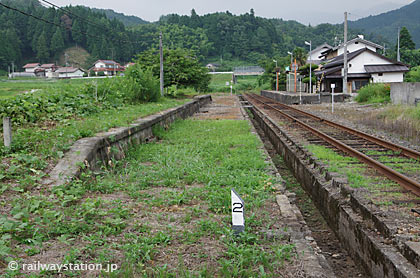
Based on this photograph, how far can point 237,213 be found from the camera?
3.71 m

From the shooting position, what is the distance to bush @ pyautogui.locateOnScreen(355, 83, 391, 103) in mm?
22922

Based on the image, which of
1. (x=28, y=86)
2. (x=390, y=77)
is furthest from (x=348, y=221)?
(x=390, y=77)

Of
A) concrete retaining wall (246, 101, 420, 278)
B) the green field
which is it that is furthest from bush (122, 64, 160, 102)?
concrete retaining wall (246, 101, 420, 278)

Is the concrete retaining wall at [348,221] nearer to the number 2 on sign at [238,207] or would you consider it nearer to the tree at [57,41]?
the number 2 on sign at [238,207]

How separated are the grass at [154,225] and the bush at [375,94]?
18.9 m

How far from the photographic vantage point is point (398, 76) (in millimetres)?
42750

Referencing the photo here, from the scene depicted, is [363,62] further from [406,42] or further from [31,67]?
[31,67]

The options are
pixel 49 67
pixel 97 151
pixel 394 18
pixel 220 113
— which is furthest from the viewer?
pixel 394 18

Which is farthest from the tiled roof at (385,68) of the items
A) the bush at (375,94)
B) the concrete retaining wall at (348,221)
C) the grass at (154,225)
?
the grass at (154,225)

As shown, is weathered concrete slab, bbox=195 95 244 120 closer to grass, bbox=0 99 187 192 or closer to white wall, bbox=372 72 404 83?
grass, bbox=0 99 187 192

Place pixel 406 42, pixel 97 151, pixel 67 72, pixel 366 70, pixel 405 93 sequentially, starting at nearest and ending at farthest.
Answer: pixel 97 151 → pixel 405 93 → pixel 366 70 → pixel 406 42 → pixel 67 72

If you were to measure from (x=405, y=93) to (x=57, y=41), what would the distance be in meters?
68.4

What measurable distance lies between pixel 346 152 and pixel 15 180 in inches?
279

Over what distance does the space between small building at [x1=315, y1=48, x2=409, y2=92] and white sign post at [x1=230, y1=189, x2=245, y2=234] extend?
40.4m
